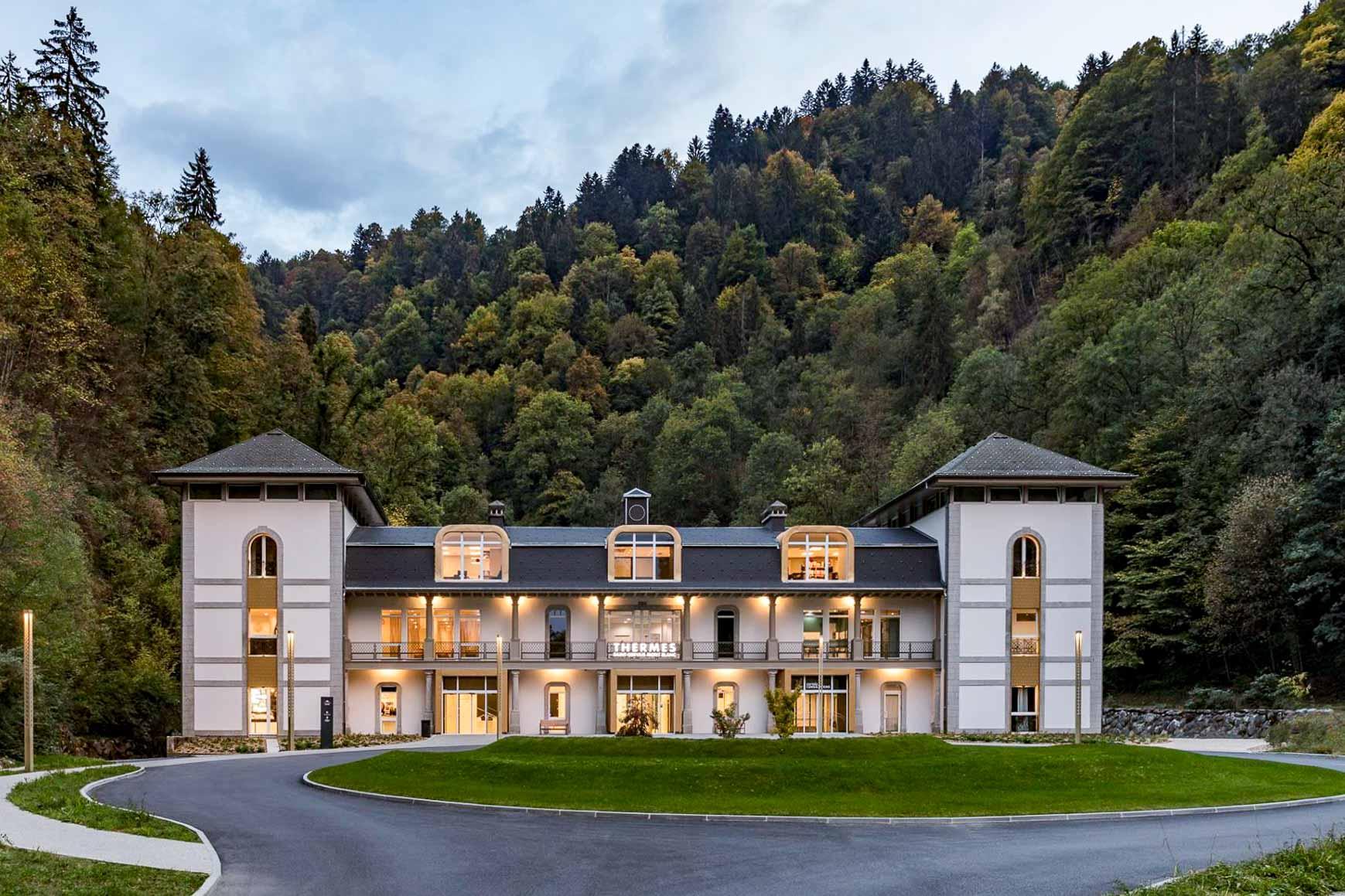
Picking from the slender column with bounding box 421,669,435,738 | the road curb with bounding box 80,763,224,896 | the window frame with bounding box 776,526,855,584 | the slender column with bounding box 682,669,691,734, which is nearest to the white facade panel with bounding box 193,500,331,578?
the slender column with bounding box 421,669,435,738

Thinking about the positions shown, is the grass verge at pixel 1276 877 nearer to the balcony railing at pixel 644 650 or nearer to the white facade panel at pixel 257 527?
the balcony railing at pixel 644 650

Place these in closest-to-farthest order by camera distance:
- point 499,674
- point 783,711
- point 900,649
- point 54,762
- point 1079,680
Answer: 1. point 54,762
2. point 783,711
3. point 1079,680
4. point 499,674
5. point 900,649

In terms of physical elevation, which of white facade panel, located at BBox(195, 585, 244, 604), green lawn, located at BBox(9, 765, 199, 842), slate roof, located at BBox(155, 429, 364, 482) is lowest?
green lawn, located at BBox(9, 765, 199, 842)

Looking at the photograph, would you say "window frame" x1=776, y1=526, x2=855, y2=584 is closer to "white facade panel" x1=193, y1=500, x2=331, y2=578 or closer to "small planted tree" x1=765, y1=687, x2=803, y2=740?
"small planted tree" x1=765, y1=687, x2=803, y2=740

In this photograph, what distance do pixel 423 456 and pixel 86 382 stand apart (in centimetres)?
2624

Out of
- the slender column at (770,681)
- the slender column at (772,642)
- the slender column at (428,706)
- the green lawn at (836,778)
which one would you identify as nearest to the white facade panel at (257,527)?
the slender column at (428,706)

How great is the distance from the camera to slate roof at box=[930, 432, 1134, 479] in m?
45.7

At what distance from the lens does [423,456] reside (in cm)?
7850

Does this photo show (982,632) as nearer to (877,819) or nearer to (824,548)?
(824,548)

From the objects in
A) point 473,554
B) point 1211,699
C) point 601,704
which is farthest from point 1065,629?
point 473,554

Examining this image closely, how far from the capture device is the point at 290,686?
135 feet

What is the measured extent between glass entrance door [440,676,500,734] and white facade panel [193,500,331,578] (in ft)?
23.3

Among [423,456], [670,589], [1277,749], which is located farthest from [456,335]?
[1277,749]

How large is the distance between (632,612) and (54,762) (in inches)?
914
